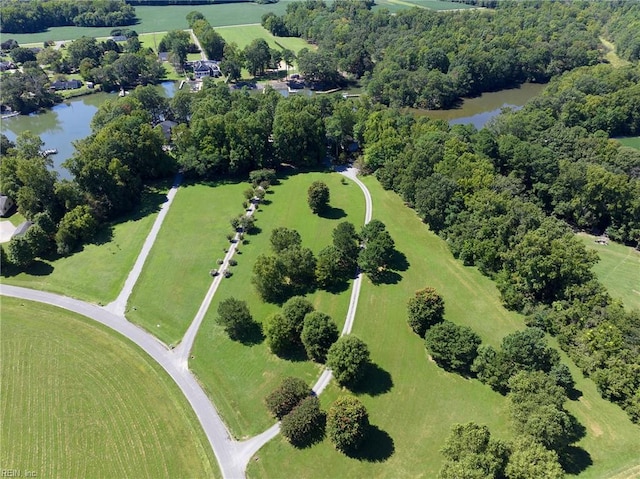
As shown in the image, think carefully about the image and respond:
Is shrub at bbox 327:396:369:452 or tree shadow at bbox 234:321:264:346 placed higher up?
shrub at bbox 327:396:369:452

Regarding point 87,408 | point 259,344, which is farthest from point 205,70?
point 87,408

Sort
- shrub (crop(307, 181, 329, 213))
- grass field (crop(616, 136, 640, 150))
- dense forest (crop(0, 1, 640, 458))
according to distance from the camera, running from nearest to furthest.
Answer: dense forest (crop(0, 1, 640, 458)), shrub (crop(307, 181, 329, 213)), grass field (crop(616, 136, 640, 150))

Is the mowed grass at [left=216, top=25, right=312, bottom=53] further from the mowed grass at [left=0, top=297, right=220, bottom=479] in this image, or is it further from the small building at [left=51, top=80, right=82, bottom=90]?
the mowed grass at [left=0, top=297, right=220, bottom=479]

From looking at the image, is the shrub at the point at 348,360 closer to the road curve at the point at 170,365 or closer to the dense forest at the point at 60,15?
the road curve at the point at 170,365

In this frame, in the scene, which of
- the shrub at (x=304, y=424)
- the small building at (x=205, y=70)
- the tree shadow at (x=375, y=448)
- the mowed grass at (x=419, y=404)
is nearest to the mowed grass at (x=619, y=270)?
the mowed grass at (x=419, y=404)

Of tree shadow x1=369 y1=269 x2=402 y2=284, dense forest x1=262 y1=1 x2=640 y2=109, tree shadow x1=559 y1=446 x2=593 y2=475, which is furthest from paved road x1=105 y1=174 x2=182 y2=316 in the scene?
dense forest x1=262 y1=1 x2=640 y2=109

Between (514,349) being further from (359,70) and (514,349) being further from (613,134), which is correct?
(359,70)
